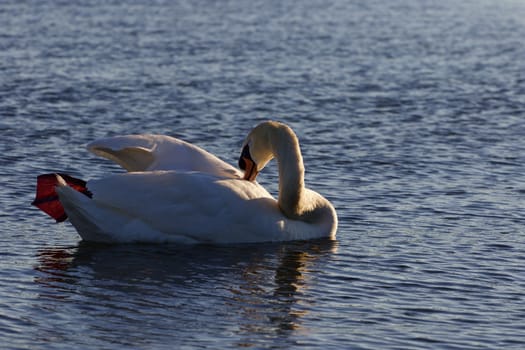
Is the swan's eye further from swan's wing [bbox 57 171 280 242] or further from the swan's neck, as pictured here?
swan's wing [bbox 57 171 280 242]

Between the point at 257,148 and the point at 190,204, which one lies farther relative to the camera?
the point at 257,148

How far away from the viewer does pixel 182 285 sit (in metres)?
10.6

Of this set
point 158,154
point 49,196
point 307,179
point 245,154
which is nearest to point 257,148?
point 245,154

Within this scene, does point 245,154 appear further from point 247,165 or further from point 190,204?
point 190,204

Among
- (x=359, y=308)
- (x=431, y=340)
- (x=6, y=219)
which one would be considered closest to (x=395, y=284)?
(x=359, y=308)

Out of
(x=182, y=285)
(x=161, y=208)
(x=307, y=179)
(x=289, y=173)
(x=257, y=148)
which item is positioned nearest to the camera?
(x=182, y=285)

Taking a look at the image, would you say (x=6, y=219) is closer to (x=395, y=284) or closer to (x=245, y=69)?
(x=395, y=284)

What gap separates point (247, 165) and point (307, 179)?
2.47 meters

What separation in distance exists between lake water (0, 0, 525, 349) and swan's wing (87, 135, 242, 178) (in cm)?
98

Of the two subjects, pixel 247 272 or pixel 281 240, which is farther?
pixel 281 240

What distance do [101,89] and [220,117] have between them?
135 inches

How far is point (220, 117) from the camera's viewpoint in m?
19.5

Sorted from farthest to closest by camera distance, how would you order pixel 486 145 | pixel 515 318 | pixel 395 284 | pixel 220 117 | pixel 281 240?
pixel 220 117
pixel 486 145
pixel 281 240
pixel 395 284
pixel 515 318

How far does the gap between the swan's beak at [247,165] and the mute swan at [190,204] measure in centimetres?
14
